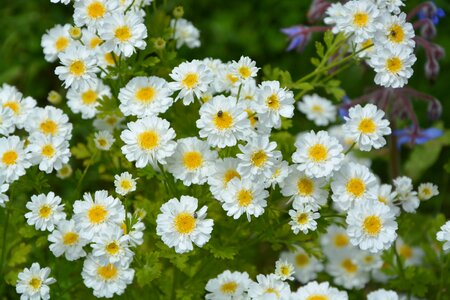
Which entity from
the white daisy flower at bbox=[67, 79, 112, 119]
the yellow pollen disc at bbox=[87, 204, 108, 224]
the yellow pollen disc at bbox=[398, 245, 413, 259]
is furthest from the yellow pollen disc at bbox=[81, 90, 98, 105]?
the yellow pollen disc at bbox=[398, 245, 413, 259]

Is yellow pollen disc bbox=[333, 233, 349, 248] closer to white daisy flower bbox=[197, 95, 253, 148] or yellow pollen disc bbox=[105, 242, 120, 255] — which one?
white daisy flower bbox=[197, 95, 253, 148]

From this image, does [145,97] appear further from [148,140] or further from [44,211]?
[44,211]

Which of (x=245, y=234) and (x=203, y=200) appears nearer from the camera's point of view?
(x=203, y=200)

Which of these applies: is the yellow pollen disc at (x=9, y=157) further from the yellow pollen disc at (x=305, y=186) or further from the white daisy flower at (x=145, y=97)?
the yellow pollen disc at (x=305, y=186)

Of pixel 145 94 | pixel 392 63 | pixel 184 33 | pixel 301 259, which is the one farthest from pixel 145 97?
pixel 301 259

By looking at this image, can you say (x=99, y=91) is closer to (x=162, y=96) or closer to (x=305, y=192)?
(x=162, y=96)

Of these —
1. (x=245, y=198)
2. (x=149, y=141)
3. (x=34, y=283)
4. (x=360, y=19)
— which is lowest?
(x=34, y=283)

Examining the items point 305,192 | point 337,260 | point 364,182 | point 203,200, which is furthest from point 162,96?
point 337,260
